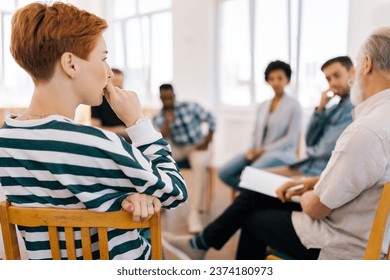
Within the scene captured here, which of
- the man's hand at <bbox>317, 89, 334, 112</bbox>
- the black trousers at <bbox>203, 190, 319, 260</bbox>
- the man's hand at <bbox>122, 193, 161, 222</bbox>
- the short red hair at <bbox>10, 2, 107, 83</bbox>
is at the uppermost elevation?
the short red hair at <bbox>10, 2, 107, 83</bbox>

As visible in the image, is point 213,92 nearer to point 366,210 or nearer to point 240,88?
point 240,88

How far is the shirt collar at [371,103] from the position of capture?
2.83 ft

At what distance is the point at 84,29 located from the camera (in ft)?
2.10

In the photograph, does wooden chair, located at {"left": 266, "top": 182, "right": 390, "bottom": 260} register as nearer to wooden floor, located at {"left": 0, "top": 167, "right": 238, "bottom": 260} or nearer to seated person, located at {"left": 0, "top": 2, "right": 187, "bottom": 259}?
seated person, located at {"left": 0, "top": 2, "right": 187, "bottom": 259}

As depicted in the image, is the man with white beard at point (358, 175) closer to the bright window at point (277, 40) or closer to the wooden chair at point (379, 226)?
the wooden chair at point (379, 226)

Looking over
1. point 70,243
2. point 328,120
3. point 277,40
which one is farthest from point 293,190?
point 277,40

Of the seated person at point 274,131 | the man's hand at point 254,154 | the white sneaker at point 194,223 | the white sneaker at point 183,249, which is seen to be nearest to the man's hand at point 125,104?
the white sneaker at point 183,249

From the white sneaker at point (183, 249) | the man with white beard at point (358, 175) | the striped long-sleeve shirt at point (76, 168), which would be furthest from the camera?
the white sneaker at point (183, 249)

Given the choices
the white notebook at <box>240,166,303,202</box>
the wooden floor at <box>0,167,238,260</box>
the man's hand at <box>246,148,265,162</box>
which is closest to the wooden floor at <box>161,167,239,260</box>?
the wooden floor at <box>0,167,238,260</box>

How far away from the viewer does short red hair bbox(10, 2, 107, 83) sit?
62 cm

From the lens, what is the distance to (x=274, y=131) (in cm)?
209

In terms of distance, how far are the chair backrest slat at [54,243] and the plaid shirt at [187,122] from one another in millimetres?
1539


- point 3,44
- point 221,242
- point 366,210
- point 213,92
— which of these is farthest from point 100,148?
point 213,92

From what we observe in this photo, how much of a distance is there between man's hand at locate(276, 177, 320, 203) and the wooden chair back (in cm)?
39
